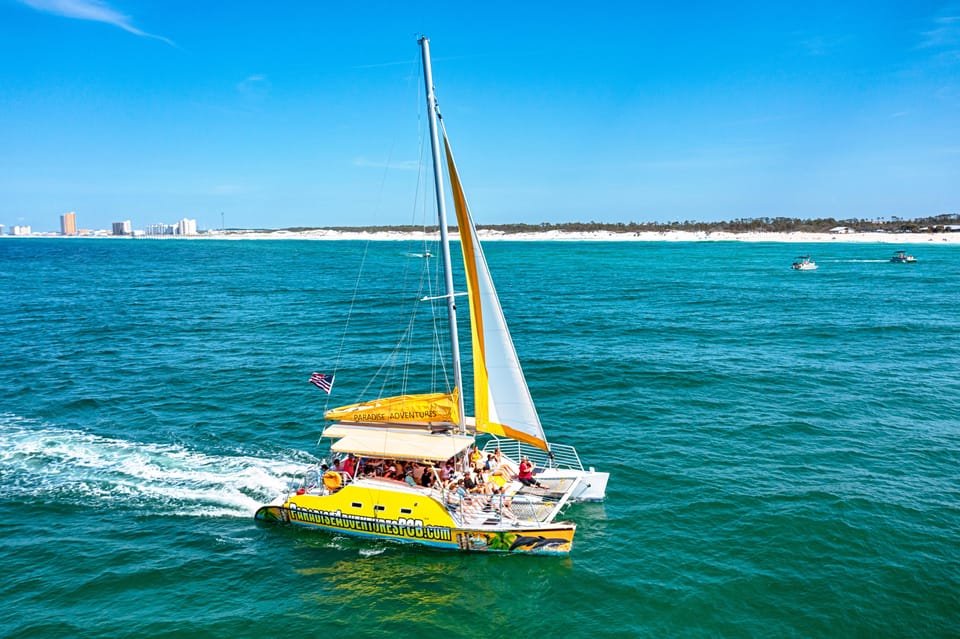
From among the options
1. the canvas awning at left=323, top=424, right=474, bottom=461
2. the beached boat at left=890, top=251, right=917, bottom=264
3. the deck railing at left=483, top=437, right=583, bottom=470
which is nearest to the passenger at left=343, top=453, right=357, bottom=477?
the canvas awning at left=323, top=424, right=474, bottom=461

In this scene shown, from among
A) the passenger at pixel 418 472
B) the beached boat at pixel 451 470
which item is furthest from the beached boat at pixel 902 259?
the passenger at pixel 418 472

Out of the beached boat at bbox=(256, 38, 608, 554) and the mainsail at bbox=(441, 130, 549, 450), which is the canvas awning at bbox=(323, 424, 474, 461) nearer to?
the beached boat at bbox=(256, 38, 608, 554)

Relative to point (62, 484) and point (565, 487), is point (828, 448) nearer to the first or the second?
point (565, 487)

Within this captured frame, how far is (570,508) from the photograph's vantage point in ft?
81.0

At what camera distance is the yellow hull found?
69.2 feet

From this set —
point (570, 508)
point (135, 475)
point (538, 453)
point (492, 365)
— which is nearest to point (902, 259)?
point (538, 453)

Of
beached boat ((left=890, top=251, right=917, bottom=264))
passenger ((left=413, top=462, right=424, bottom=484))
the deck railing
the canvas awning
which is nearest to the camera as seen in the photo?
the canvas awning

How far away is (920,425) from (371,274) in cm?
10398

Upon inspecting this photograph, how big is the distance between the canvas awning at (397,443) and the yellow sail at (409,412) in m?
0.39

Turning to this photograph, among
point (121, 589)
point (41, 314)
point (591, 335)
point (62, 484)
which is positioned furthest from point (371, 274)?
point (121, 589)

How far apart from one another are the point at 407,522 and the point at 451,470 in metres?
2.50

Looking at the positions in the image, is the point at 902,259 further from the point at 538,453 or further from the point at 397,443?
the point at 397,443

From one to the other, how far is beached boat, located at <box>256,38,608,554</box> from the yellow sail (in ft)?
0.13

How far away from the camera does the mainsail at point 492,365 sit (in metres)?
23.1
